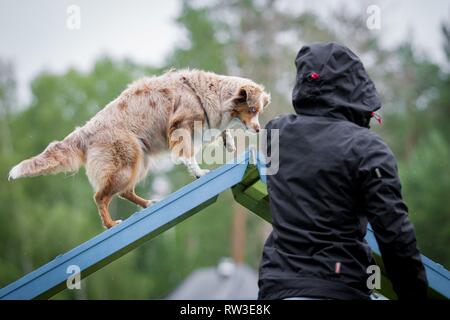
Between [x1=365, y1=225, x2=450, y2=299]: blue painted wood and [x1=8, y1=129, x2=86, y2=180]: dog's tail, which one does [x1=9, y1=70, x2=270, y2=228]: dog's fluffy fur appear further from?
[x1=365, y1=225, x2=450, y2=299]: blue painted wood

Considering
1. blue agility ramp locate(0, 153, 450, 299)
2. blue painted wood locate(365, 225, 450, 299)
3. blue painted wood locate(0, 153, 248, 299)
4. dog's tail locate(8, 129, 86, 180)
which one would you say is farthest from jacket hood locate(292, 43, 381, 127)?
dog's tail locate(8, 129, 86, 180)

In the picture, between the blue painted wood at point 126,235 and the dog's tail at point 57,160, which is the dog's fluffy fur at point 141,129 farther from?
the blue painted wood at point 126,235

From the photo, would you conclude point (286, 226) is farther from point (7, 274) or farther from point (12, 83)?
point (12, 83)

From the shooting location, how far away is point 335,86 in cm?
374

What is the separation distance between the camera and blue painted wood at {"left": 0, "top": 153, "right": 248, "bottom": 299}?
16.1ft

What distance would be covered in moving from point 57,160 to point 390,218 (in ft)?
11.7

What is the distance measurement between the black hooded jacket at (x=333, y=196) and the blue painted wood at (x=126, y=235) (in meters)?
1.26

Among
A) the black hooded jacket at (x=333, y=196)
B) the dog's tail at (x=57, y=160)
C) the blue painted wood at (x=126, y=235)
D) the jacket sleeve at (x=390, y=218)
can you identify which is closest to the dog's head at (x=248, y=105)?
the dog's tail at (x=57, y=160)

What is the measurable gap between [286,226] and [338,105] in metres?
0.74

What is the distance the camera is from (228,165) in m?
5.12

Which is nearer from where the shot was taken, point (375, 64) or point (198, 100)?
point (198, 100)

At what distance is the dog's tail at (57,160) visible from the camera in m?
5.85

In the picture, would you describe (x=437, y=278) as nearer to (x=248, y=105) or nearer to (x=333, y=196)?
(x=333, y=196)
